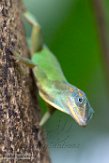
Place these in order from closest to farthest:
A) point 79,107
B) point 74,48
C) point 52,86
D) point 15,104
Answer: point 15,104, point 79,107, point 52,86, point 74,48

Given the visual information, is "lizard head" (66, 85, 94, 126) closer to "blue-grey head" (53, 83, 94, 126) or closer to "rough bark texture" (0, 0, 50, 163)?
"blue-grey head" (53, 83, 94, 126)

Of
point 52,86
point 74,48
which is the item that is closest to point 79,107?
point 52,86

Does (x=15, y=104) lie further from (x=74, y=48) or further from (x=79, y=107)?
(x=74, y=48)

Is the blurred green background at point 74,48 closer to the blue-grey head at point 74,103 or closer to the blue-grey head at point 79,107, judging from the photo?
the blue-grey head at point 74,103

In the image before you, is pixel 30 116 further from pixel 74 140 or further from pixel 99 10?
pixel 74 140

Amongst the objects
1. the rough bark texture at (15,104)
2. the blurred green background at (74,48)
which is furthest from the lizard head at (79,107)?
the blurred green background at (74,48)

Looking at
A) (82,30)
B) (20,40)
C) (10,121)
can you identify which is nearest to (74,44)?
(82,30)
